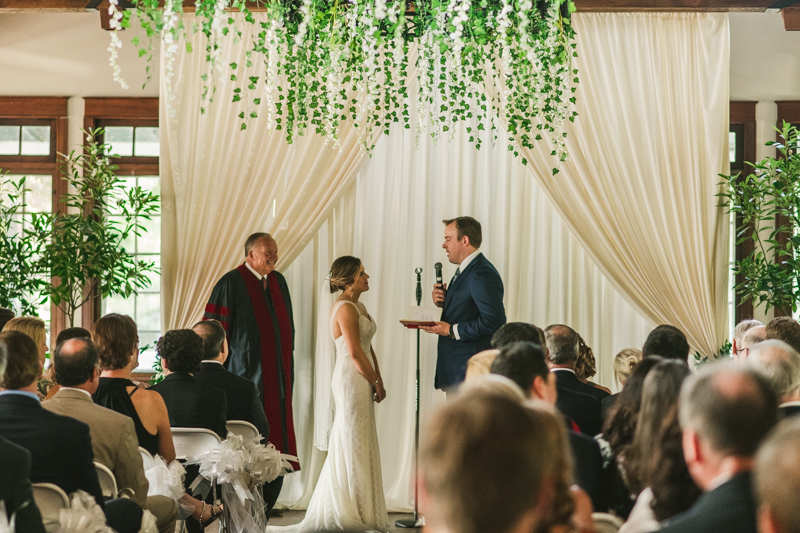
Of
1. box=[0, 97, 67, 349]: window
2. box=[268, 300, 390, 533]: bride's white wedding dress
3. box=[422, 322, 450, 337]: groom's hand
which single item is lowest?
box=[268, 300, 390, 533]: bride's white wedding dress

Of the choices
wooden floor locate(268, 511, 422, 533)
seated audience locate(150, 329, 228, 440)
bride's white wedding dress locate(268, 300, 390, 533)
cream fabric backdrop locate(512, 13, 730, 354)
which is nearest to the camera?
seated audience locate(150, 329, 228, 440)

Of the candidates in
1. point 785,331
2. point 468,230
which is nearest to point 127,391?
point 468,230

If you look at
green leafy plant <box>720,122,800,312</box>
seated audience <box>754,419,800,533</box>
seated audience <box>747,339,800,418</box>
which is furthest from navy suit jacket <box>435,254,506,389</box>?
seated audience <box>754,419,800,533</box>

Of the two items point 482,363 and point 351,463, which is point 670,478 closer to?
point 482,363

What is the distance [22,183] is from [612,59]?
447 cm

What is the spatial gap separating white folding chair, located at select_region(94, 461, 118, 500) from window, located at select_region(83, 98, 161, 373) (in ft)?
11.5

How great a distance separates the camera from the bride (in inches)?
192

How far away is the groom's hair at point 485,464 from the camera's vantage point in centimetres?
109

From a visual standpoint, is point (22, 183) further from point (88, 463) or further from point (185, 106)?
point (88, 463)

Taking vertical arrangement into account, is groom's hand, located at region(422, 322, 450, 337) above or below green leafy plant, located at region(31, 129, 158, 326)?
below

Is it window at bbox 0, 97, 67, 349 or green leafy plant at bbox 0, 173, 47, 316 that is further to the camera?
window at bbox 0, 97, 67, 349

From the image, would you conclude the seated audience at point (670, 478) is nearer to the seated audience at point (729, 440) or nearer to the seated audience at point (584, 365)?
the seated audience at point (729, 440)

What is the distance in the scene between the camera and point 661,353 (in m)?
3.27

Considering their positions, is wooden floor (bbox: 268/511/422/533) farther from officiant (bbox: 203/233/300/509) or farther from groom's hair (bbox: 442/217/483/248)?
groom's hair (bbox: 442/217/483/248)
